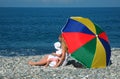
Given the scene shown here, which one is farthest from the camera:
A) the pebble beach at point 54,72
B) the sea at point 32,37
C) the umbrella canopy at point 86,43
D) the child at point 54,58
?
the sea at point 32,37

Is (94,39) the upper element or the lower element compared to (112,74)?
upper

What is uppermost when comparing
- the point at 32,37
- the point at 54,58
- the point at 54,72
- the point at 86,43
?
the point at 86,43

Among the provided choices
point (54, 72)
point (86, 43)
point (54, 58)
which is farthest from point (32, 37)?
point (54, 72)

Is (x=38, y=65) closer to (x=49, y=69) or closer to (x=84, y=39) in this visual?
(x=49, y=69)

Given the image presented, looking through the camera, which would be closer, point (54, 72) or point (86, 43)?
point (54, 72)

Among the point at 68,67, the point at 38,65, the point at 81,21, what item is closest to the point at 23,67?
the point at 38,65

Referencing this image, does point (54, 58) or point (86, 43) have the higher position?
point (86, 43)

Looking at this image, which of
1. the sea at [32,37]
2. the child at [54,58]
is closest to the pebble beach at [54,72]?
the child at [54,58]

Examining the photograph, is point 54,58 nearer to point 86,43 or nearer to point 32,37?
point 86,43

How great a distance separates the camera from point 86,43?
14.9 m

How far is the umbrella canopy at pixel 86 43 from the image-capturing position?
14.8 meters

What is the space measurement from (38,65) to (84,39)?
196 centimetres

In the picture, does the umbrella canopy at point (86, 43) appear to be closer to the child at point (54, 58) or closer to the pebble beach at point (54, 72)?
the pebble beach at point (54, 72)

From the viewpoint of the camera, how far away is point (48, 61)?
15.4 metres
